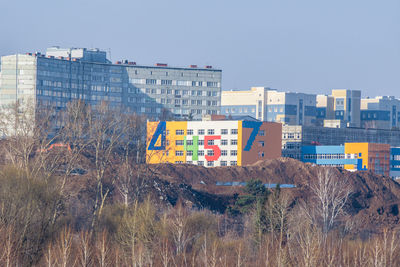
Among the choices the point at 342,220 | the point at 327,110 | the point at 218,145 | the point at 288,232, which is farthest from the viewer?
the point at 327,110

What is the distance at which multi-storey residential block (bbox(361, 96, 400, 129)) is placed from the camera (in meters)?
167

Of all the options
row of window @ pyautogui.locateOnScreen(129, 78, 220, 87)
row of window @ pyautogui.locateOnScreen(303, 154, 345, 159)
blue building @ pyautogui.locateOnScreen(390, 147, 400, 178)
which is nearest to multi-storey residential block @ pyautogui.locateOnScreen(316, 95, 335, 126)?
row of window @ pyautogui.locateOnScreen(129, 78, 220, 87)

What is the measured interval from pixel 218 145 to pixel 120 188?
24342 millimetres

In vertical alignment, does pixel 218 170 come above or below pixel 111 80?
below

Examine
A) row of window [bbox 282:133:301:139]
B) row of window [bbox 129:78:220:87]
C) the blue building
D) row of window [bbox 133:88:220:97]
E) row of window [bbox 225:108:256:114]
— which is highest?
row of window [bbox 129:78:220:87]

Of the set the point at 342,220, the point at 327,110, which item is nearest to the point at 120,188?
the point at 342,220

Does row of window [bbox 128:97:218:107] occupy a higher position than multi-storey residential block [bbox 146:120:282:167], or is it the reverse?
row of window [bbox 128:97:218:107]

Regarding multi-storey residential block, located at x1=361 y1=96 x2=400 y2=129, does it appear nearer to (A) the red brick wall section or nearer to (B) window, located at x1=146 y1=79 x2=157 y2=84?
(B) window, located at x1=146 y1=79 x2=157 y2=84

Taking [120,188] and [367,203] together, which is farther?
[367,203]

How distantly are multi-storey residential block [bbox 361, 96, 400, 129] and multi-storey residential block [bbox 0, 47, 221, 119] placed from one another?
51.3 meters

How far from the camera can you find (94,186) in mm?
63250

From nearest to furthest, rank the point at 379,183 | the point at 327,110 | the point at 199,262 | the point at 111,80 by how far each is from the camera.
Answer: the point at 199,262 → the point at 379,183 → the point at 111,80 → the point at 327,110

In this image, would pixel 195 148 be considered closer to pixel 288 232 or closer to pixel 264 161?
pixel 264 161

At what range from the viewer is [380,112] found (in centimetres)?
16900
